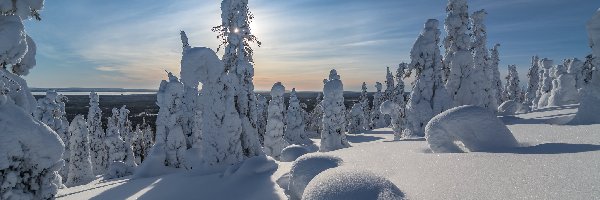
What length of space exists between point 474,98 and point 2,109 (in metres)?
24.8

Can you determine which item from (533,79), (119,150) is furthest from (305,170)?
(533,79)

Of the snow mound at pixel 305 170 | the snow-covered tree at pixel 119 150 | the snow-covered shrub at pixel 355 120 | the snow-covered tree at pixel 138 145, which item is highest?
the snow mound at pixel 305 170

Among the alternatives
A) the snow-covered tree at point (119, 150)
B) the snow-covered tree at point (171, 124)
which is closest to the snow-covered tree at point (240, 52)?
the snow-covered tree at point (171, 124)

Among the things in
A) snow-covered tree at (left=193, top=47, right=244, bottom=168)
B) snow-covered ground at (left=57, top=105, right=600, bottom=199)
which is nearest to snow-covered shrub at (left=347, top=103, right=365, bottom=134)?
snow-covered tree at (left=193, top=47, right=244, bottom=168)

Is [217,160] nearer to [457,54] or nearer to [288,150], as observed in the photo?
[288,150]

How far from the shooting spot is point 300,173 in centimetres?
664

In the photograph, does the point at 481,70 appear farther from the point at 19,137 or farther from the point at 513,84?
the point at 513,84

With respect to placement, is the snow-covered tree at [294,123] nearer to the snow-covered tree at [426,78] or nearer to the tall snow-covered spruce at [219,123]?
the snow-covered tree at [426,78]

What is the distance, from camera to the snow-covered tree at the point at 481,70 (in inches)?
962

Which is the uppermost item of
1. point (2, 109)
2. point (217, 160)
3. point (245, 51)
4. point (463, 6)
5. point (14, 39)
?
point (463, 6)

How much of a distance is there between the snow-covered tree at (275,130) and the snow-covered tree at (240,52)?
28.4ft

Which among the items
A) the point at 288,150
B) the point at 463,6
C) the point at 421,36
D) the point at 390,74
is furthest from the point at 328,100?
the point at 390,74

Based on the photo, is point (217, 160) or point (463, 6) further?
point (463, 6)

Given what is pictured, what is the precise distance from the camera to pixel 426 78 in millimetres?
23453
